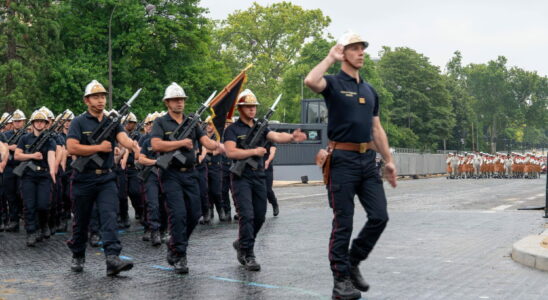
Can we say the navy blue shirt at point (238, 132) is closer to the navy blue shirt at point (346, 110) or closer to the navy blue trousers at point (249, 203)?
the navy blue trousers at point (249, 203)

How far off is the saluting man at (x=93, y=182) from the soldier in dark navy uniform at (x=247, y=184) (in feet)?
3.86

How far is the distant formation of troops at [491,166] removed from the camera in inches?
2258

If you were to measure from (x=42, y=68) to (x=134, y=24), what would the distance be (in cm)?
528

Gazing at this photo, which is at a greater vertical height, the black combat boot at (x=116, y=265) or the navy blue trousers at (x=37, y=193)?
the navy blue trousers at (x=37, y=193)

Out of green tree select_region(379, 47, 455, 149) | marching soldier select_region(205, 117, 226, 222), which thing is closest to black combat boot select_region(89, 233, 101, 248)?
marching soldier select_region(205, 117, 226, 222)

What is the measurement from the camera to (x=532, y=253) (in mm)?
9227

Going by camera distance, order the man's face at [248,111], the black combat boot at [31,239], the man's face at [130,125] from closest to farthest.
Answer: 1. the man's face at [248,111]
2. the black combat boot at [31,239]
3. the man's face at [130,125]

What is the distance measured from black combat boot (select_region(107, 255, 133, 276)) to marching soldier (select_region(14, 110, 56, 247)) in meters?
3.97

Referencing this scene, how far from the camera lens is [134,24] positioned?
144 feet

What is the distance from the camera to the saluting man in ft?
27.9

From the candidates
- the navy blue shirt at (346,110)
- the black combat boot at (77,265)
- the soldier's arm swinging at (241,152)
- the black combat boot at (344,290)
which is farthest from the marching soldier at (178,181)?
the navy blue shirt at (346,110)

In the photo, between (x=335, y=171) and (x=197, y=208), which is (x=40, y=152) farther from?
(x=335, y=171)

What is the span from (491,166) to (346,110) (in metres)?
54.4

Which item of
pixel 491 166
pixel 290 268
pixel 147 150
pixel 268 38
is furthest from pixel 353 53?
pixel 268 38
